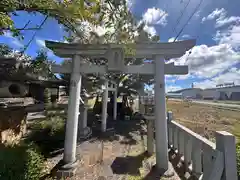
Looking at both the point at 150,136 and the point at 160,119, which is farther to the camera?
the point at 150,136

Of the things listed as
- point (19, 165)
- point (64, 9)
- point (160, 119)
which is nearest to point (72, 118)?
point (19, 165)

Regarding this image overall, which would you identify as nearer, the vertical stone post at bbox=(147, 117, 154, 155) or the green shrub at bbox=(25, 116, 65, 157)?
the vertical stone post at bbox=(147, 117, 154, 155)

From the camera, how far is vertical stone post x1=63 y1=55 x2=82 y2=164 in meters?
3.59

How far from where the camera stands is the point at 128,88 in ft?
38.5

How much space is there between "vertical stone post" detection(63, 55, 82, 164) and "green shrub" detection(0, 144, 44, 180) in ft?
2.66

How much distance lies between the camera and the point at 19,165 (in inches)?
94.3

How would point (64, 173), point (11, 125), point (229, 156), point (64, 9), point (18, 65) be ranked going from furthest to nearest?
point (11, 125) → point (18, 65) → point (64, 173) → point (64, 9) → point (229, 156)

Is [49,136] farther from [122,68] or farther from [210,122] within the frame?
[210,122]

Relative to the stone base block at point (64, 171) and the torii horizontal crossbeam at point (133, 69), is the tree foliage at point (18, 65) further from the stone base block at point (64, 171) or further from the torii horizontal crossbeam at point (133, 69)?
the stone base block at point (64, 171)

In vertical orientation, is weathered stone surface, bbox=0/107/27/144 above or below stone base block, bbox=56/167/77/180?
above

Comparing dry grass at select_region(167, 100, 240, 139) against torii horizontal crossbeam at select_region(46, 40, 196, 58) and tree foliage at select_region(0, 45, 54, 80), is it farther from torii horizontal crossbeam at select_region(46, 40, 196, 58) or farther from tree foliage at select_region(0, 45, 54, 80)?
tree foliage at select_region(0, 45, 54, 80)

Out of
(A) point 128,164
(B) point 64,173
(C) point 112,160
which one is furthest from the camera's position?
(C) point 112,160

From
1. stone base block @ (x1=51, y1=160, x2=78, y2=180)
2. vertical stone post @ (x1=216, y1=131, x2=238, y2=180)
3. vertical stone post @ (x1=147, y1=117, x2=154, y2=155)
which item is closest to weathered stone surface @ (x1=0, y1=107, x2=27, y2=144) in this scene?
stone base block @ (x1=51, y1=160, x2=78, y2=180)

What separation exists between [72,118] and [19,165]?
146cm
